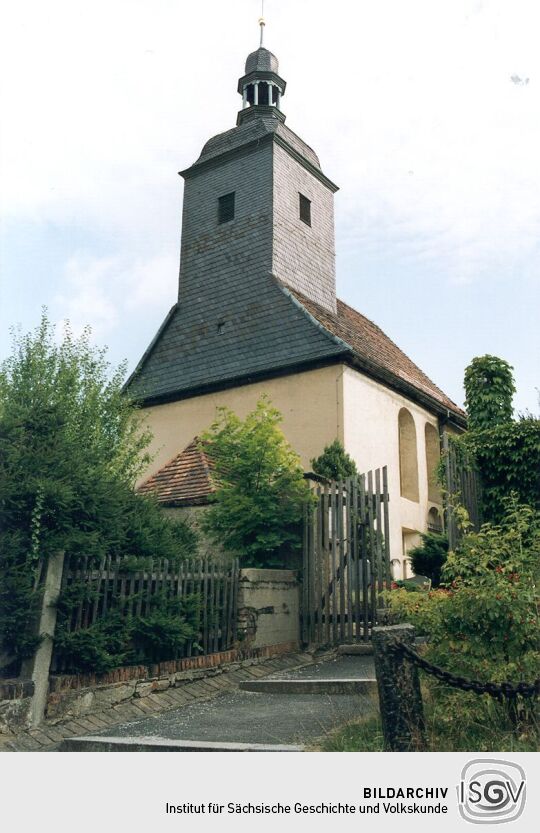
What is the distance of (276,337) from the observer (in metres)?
17.9

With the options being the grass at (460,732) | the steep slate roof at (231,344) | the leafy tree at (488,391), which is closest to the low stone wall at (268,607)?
the grass at (460,732)

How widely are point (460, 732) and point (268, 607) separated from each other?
5704 millimetres

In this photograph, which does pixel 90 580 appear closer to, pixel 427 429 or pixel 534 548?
pixel 534 548

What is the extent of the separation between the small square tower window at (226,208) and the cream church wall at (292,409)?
Answer: 217 inches

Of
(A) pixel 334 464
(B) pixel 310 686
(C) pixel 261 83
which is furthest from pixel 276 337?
→ (B) pixel 310 686

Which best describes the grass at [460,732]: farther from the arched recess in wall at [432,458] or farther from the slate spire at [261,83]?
the slate spire at [261,83]

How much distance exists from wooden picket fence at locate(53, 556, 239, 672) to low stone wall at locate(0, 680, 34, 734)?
50 cm

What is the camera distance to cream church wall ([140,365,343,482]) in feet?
53.5

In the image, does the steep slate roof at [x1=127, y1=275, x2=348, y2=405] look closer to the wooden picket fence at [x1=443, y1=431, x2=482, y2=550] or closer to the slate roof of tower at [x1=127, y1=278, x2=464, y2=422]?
the slate roof of tower at [x1=127, y1=278, x2=464, y2=422]

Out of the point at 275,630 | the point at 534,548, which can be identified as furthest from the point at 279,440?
the point at 534,548

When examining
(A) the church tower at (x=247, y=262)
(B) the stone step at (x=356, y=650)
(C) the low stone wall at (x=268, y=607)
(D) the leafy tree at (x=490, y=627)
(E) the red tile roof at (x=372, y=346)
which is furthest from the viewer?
(A) the church tower at (x=247, y=262)

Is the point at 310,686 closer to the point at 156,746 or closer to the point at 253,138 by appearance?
the point at 156,746

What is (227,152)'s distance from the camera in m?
21.2
